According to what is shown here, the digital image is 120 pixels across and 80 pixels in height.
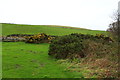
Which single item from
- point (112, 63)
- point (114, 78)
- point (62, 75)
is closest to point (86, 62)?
point (112, 63)

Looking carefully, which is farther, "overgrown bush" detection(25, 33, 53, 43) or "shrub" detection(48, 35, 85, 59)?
"overgrown bush" detection(25, 33, 53, 43)

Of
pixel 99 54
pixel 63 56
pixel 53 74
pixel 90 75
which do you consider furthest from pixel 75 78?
pixel 63 56

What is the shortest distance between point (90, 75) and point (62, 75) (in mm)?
1686

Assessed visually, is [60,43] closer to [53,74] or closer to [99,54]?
[99,54]

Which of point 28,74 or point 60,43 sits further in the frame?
point 60,43

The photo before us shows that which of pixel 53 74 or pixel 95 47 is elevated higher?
pixel 95 47

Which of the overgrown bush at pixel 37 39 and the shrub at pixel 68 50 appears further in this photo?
the overgrown bush at pixel 37 39

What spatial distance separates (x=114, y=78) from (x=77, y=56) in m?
6.18

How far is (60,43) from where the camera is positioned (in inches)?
700

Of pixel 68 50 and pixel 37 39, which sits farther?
pixel 37 39

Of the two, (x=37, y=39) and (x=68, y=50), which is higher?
(x=37, y=39)

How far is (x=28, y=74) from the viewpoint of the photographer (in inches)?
395

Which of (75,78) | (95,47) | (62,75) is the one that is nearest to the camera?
(75,78)

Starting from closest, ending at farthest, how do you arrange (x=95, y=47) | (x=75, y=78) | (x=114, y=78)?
(x=114, y=78) → (x=75, y=78) → (x=95, y=47)
